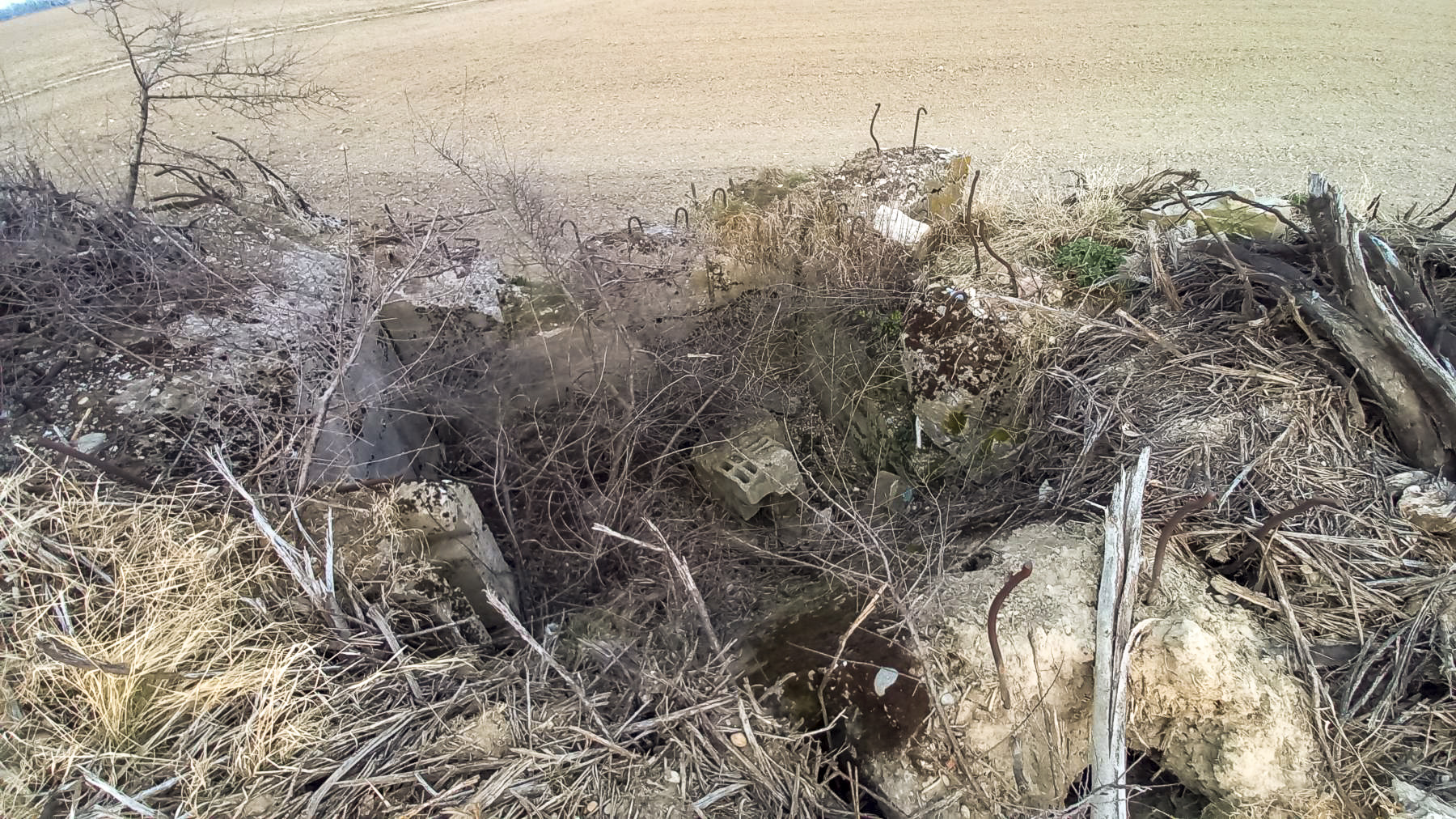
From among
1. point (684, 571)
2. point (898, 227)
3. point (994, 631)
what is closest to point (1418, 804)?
point (994, 631)

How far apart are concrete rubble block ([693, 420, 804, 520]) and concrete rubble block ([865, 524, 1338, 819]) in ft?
5.32

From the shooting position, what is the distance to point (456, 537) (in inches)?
133

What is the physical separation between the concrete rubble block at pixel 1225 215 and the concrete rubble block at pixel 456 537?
13.9ft

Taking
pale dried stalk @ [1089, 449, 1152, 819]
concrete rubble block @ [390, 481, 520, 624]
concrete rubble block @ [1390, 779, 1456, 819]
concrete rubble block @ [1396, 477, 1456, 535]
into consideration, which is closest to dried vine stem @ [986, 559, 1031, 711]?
pale dried stalk @ [1089, 449, 1152, 819]

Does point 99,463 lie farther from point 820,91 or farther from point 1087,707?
point 820,91

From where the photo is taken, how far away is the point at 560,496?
4.44m

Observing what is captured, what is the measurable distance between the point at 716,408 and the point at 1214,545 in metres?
2.72

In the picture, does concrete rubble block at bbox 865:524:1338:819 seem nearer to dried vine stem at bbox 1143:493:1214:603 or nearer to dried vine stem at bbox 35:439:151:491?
dried vine stem at bbox 1143:493:1214:603

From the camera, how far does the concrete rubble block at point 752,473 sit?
4344 mm

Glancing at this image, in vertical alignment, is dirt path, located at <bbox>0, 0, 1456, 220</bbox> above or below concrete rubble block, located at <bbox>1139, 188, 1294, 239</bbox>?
above

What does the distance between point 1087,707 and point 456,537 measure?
8.61 ft

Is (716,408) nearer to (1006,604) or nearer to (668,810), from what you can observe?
(1006,604)

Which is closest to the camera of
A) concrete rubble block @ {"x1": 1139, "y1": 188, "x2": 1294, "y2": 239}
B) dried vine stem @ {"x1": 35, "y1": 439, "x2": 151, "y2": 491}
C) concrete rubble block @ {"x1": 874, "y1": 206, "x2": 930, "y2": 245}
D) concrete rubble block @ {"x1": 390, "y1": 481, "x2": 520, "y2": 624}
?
dried vine stem @ {"x1": 35, "y1": 439, "x2": 151, "y2": 491}

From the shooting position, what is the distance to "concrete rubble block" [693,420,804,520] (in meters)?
4.34
